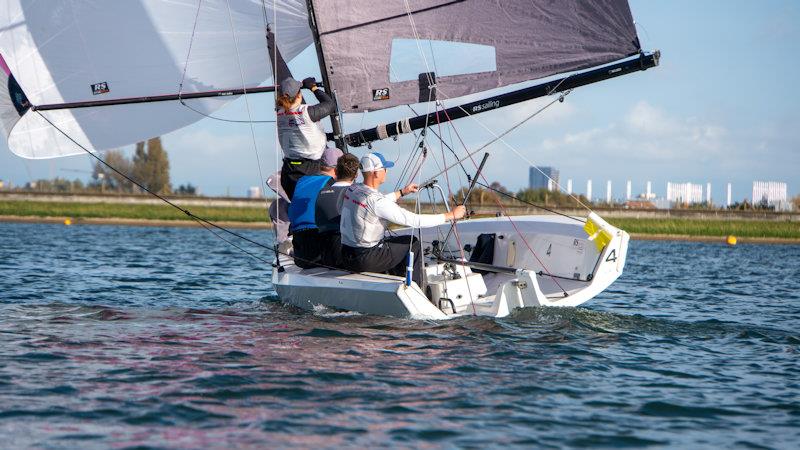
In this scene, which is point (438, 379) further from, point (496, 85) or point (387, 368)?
point (496, 85)

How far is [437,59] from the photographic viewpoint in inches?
430

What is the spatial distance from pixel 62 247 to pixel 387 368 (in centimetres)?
1730

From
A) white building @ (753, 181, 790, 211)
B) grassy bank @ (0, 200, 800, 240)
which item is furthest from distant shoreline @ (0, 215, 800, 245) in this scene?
white building @ (753, 181, 790, 211)

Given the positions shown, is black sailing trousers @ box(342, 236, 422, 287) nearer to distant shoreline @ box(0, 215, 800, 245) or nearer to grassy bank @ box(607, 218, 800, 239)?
distant shoreline @ box(0, 215, 800, 245)

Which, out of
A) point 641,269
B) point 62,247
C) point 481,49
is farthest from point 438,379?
point 62,247

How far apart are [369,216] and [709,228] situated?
122ft

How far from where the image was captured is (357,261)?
9.06m

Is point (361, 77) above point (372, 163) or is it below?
above

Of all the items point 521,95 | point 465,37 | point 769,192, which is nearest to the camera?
point 521,95

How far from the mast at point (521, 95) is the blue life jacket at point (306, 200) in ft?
4.70

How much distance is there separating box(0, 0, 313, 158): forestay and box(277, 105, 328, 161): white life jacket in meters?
1.67

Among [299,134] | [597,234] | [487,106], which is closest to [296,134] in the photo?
[299,134]

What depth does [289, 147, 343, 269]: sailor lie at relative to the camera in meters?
9.44

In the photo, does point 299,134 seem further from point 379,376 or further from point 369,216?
point 379,376
